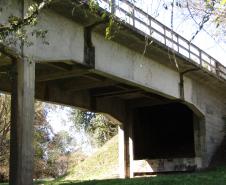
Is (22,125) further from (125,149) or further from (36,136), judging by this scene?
(36,136)

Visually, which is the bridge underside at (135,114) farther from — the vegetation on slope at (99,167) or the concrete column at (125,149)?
the vegetation on slope at (99,167)

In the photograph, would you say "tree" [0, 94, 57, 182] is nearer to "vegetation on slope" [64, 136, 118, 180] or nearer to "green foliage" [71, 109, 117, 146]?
"green foliage" [71, 109, 117, 146]

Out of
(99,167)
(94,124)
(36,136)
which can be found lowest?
(99,167)

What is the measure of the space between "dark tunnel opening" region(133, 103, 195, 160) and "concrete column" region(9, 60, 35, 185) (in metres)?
17.1

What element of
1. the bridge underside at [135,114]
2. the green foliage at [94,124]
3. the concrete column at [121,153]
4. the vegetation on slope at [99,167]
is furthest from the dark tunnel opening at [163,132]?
the green foliage at [94,124]

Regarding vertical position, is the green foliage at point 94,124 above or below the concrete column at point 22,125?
above

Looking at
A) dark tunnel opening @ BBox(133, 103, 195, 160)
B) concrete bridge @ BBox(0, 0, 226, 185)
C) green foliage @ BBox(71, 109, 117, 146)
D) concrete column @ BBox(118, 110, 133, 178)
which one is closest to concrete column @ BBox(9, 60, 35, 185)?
concrete bridge @ BBox(0, 0, 226, 185)

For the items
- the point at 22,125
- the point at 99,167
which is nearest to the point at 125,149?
the point at 99,167

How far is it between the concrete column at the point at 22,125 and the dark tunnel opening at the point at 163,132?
1715 cm

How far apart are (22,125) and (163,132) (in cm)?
2091

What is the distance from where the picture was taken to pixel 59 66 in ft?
62.8

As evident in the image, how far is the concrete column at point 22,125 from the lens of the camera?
13539 millimetres

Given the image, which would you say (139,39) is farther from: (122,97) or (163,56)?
(122,97)

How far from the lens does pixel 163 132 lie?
34.0 m
